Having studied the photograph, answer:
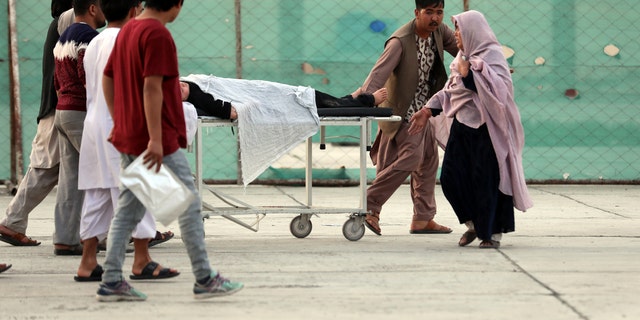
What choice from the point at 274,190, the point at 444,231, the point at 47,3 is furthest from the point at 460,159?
the point at 47,3

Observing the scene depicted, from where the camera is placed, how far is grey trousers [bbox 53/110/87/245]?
292 inches

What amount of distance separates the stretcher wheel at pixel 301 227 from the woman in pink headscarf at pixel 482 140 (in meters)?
1.04

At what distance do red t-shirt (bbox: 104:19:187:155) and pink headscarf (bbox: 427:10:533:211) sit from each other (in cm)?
251

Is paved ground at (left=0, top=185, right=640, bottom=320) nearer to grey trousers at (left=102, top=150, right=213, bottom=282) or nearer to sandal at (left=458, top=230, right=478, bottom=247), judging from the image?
sandal at (left=458, top=230, right=478, bottom=247)

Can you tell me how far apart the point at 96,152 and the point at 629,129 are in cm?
723

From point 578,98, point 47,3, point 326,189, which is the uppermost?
point 47,3

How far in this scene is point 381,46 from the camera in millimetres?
12562

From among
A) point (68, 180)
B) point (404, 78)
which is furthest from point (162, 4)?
point (404, 78)

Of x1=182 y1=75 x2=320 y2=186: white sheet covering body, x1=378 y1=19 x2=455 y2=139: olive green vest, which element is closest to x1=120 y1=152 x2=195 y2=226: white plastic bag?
x1=182 y1=75 x2=320 y2=186: white sheet covering body

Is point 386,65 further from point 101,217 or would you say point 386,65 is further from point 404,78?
point 101,217

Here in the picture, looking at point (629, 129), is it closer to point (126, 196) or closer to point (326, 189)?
point (326, 189)

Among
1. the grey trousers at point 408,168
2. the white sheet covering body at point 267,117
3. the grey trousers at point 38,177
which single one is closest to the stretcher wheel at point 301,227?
the grey trousers at point 408,168

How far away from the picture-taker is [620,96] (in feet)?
41.7

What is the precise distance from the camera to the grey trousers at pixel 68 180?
7.41 m
